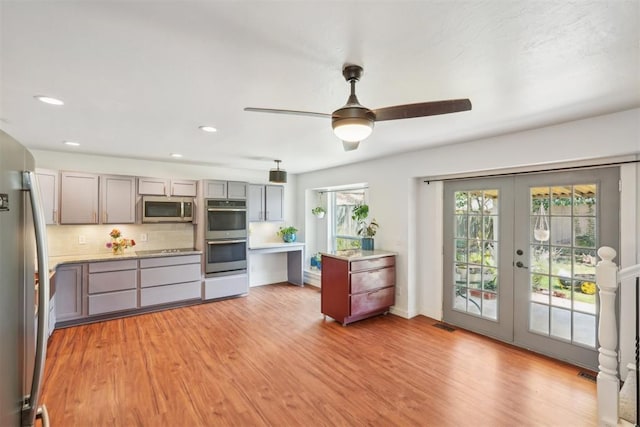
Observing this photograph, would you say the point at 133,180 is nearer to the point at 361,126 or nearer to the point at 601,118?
the point at 361,126

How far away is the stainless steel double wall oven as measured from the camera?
196 inches

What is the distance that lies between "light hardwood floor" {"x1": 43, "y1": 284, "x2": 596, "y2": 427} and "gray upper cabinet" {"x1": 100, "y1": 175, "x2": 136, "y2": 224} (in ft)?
5.02

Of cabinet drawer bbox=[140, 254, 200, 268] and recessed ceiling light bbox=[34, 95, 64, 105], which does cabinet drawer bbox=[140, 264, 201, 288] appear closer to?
cabinet drawer bbox=[140, 254, 200, 268]

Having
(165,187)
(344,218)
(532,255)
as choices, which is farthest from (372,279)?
(165,187)

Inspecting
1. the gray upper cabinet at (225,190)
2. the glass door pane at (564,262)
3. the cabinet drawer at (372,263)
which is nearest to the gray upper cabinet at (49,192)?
the gray upper cabinet at (225,190)

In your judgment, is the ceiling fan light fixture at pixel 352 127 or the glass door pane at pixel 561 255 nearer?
the ceiling fan light fixture at pixel 352 127

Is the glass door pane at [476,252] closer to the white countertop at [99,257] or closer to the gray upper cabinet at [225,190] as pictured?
the gray upper cabinet at [225,190]

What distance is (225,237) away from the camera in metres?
5.14

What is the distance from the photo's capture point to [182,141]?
3.68m

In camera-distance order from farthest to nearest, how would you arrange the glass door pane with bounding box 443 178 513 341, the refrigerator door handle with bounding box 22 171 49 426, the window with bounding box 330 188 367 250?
the window with bounding box 330 188 367 250, the glass door pane with bounding box 443 178 513 341, the refrigerator door handle with bounding box 22 171 49 426

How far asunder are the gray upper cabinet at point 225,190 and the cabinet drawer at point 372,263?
8.23 feet

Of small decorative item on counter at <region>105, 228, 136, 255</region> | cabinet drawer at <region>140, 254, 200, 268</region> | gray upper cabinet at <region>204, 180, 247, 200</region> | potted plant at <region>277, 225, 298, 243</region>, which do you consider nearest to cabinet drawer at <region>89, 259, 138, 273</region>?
cabinet drawer at <region>140, 254, 200, 268</region>

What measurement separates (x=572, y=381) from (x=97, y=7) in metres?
4.29

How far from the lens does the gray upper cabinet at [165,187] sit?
469cm
